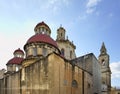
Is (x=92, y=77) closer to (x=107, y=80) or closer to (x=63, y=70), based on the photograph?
(x=63, y=70)

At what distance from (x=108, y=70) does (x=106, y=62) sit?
6.96 feet

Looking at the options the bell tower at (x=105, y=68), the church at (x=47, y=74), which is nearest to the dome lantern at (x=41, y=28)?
the church at (x=47, y=74)

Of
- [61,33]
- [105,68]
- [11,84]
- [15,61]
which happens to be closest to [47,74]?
[11,84]

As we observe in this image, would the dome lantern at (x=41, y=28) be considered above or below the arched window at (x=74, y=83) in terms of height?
above

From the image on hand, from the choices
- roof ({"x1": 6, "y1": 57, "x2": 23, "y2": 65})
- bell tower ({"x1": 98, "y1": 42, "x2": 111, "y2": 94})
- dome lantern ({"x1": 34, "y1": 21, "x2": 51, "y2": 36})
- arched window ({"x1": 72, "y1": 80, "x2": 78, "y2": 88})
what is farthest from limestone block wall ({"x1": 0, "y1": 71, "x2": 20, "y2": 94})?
bell tower ({"x1": 98, "y1": 42, "x2": 111, "y2": 94})

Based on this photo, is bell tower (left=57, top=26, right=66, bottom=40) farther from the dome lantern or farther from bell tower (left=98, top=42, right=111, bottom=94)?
bell tower (left=98, top=42, right=111, bottom=94)

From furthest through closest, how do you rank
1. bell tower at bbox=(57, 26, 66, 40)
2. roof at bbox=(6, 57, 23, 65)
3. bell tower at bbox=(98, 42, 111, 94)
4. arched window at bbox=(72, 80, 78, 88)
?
bell tower at bbox=(98, 42, 111, 94)
bell tower at bbox=(57, 26, 66, 40)
roof at bbox=(6, 57, 23, 65)
arched window at bbox=(72, 80, 78, 88)

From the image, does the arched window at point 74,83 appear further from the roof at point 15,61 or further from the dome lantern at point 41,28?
the roof at point 15,61

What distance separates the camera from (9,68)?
40969mm

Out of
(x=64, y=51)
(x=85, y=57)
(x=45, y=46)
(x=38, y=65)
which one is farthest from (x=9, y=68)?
(x=38, y=65)

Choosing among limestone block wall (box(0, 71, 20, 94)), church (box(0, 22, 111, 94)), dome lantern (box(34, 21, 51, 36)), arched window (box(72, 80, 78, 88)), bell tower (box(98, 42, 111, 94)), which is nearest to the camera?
church (box(0, 22, 111, 94))

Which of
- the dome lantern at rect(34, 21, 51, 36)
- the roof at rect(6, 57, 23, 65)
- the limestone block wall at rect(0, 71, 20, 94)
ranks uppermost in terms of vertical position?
the dome lantern at rect(34, 21, 51, 36)

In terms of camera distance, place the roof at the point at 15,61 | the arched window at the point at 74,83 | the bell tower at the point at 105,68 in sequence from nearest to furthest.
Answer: the arched window at the point at 74,83
the roof at the point at 15,61
the bell tower at the point at 105,68

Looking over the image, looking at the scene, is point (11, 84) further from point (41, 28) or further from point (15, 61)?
point (15, 61)
